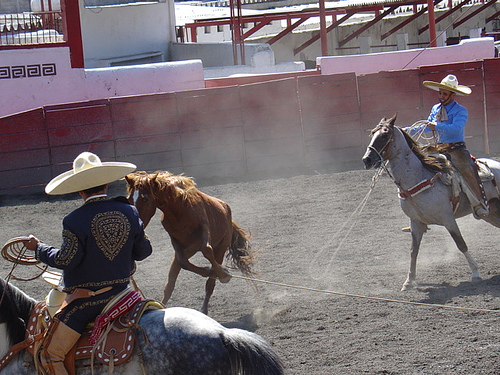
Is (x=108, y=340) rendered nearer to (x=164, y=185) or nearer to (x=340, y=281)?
(x=164, y=185)

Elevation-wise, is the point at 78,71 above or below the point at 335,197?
above

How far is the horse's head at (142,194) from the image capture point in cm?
628

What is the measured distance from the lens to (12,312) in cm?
436

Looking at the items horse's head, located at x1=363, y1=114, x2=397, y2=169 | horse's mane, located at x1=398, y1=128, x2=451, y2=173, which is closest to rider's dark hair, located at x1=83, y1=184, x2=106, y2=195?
horse's head, located at x1=363, y1=114, x2=397, y2=169

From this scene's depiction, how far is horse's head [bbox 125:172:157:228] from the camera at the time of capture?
20.6 ft

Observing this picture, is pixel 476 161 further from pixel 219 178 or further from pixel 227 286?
pixel 219 178

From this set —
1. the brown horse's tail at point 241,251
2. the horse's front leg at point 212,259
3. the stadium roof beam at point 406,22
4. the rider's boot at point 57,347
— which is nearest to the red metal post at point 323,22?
the stadium roof beam at point 406,22

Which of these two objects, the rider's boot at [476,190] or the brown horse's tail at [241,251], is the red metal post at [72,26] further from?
the rider's boot at [476,190]

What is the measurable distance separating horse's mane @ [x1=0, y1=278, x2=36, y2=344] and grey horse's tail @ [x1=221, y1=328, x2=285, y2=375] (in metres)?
1.27

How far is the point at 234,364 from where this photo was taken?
4086mm

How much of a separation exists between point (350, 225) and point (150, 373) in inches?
260

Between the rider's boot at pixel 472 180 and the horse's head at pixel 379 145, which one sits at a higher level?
the horse's head at pixel 379 145

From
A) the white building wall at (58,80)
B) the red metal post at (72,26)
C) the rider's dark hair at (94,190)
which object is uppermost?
the red metal post at (72,26)

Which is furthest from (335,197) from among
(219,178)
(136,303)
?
(136,303)
